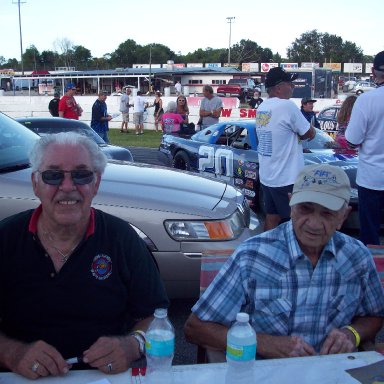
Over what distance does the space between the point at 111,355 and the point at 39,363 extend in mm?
257

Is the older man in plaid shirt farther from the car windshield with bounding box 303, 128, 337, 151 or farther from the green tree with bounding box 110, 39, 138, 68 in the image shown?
the green tree with bounding box 110, 39, 138, 68

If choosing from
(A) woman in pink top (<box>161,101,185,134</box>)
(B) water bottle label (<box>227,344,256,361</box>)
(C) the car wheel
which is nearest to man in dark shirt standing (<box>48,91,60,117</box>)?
(A) woman in pink top (<box>161,101,185,134</box>)

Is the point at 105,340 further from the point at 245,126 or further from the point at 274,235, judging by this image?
the point at 245,126

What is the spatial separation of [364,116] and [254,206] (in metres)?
3.41

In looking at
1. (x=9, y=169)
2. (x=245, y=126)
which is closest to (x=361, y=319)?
(x=9, y=169)

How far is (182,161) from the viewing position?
9.05m

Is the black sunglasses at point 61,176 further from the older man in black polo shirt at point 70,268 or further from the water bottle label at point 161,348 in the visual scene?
the water bottle label at point 161,348

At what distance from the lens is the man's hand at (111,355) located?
6.46 ft

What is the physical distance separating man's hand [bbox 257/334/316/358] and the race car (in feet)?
13.5

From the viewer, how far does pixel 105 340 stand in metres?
2.08

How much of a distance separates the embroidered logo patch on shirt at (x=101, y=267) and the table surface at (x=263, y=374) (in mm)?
429

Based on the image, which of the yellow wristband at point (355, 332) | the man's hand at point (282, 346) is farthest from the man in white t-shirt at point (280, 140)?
the man's hand at point (282, 346)

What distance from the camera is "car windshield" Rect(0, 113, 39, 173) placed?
13.1ft

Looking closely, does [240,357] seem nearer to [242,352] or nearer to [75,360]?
[242,352]
